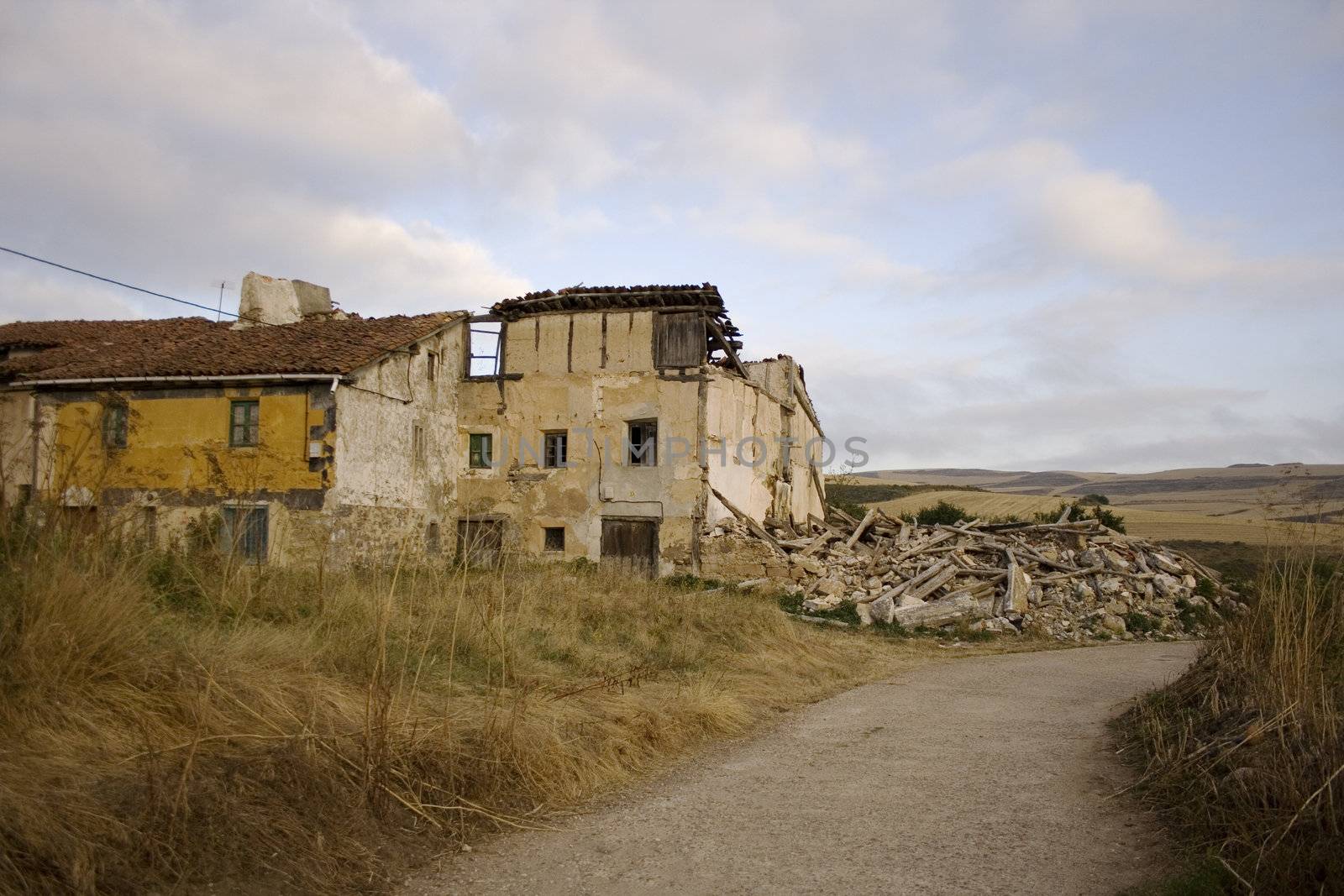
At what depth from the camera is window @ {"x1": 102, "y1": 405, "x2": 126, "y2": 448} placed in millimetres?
20047

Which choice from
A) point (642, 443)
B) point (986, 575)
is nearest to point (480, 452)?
point (642, 443)

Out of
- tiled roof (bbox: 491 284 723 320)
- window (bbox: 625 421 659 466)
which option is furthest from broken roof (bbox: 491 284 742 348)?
window (bbox: 625 421 659 466)

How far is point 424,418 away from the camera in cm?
2323

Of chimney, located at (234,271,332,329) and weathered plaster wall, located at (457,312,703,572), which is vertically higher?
chimney, located at (234,271,332,329)

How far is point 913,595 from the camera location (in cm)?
2022

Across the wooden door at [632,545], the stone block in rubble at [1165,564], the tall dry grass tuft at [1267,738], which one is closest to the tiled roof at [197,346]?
the wooden door at [632,545]

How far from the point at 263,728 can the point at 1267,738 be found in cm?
564

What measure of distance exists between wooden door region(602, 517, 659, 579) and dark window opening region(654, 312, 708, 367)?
403cm

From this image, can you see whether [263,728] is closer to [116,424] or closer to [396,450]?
[396,450]

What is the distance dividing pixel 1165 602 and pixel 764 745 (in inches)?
638

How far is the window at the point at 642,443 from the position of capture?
78.6 feet

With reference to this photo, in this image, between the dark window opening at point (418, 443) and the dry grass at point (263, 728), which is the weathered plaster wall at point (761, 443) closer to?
the dark window opening at point (418, 443)

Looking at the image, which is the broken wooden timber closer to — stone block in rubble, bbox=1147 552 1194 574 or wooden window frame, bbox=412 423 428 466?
stone block in rubble, bbox=1147 552 1194 574

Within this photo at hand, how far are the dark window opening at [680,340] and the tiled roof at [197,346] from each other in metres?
5.28
